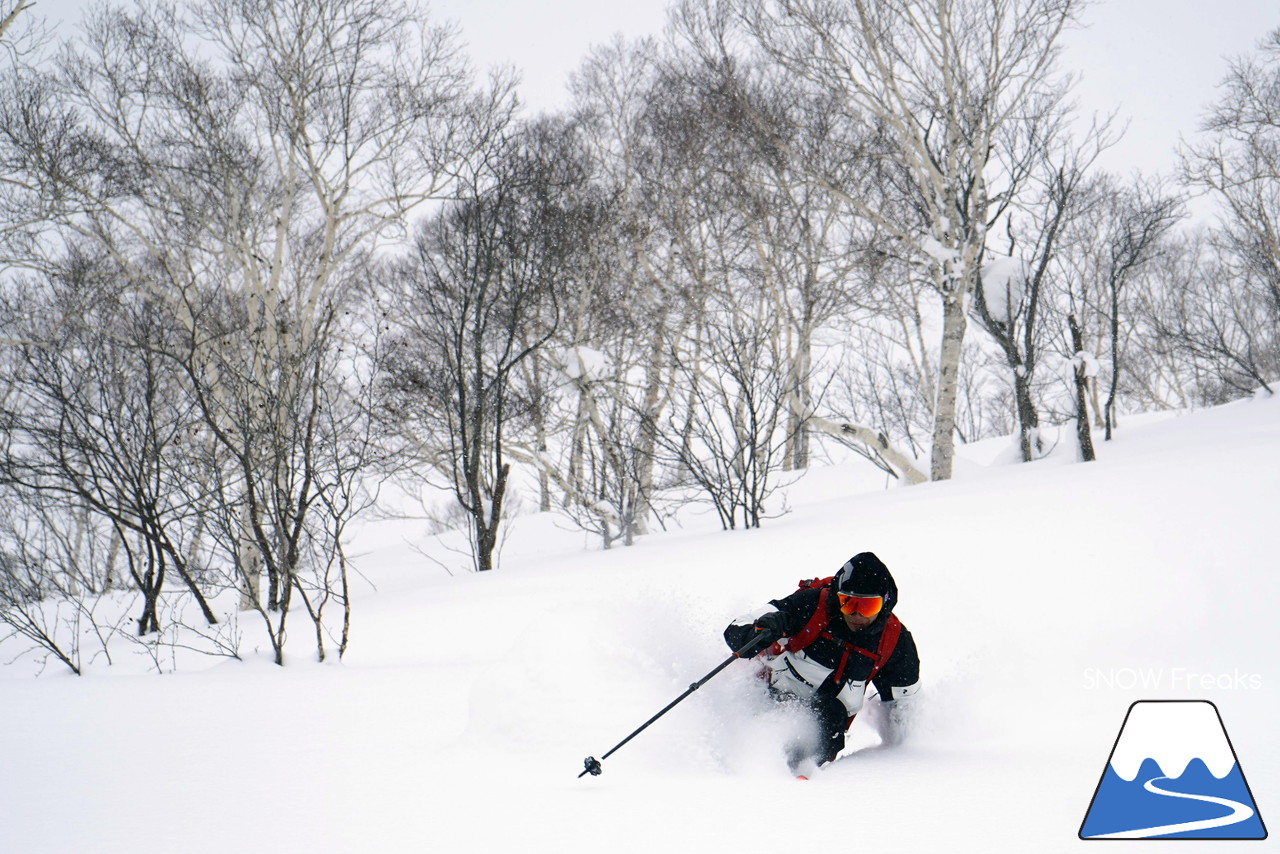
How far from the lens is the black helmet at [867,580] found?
3066 mm

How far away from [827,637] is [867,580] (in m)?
0.37

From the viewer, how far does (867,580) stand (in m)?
3.07

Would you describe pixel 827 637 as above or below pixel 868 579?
below

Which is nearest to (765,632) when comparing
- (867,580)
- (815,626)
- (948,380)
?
(815,626)

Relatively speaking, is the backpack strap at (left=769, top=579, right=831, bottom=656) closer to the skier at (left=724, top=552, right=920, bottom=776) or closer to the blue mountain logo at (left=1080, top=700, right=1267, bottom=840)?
the skier at (left=724, top=552, right=920, bottom=776)

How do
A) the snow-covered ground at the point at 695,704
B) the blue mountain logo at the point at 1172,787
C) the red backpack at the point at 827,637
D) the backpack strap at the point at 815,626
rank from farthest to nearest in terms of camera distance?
the backpack strap at the point at 815,626
the red backpack at the point at 827,637
the snow-covered ground at the point at 695,704
the blue mountain logo at the point at 1172,787

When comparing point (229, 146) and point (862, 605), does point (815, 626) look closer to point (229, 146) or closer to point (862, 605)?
point (862, 605)

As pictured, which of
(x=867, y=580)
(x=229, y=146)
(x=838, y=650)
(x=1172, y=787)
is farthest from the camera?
(x=229, y=146)

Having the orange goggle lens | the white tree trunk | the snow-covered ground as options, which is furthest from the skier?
the white tree trunk

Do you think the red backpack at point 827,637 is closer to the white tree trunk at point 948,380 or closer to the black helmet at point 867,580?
the black helmet at point 867,580

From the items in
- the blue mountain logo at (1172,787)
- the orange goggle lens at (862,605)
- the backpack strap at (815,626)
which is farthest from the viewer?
the backpack strap at (815,626)

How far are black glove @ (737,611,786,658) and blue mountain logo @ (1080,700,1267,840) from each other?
1276mm

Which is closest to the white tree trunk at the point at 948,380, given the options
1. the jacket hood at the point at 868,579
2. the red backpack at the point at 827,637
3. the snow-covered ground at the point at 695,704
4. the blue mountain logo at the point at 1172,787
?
the snow-covered ground at the point at 695,704

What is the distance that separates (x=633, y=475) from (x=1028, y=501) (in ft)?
13.1
